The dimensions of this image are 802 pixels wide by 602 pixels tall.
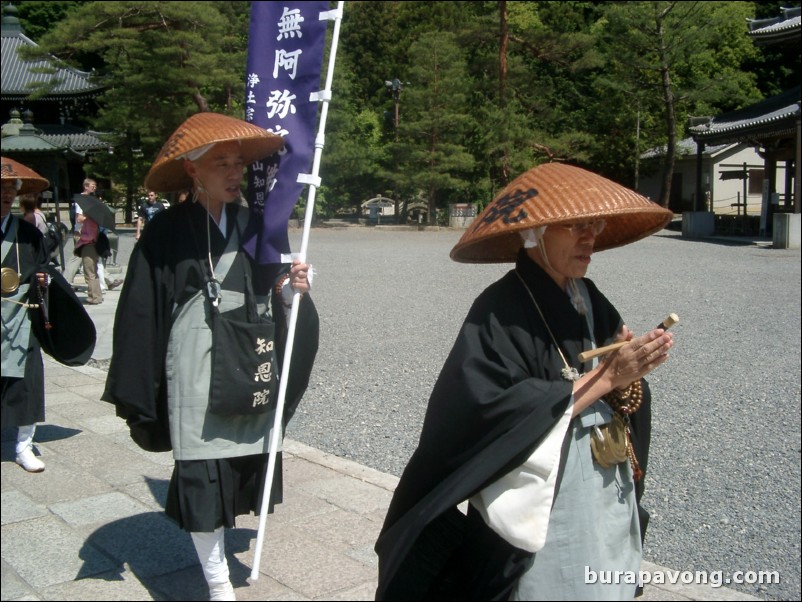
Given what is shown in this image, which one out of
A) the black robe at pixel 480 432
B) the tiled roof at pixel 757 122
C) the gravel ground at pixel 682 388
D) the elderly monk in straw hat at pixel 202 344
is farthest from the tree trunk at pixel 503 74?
the black robe at pixel 480 432

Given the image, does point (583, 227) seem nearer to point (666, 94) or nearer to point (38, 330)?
point (38, 330)

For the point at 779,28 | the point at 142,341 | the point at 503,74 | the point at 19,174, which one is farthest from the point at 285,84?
the point at 503,74

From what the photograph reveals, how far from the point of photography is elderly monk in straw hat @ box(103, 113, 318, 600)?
280 cm

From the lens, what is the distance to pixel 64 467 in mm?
4484

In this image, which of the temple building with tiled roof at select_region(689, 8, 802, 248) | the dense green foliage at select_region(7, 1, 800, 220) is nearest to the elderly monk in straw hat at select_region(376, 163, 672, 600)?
the dense green foliage at select_region(7, 1, 800, 220)

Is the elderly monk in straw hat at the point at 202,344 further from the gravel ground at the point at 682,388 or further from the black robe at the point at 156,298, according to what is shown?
the gravel ground at the point at 682,388

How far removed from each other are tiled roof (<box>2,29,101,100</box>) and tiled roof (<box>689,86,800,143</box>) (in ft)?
53.4

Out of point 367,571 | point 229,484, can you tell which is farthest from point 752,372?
point 229,484

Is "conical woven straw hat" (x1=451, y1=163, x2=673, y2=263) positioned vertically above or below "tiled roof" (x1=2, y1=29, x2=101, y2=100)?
below

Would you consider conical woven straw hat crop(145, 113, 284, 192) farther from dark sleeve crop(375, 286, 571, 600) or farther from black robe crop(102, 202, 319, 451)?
dark sleeve crop(375, 286, 571, 600)

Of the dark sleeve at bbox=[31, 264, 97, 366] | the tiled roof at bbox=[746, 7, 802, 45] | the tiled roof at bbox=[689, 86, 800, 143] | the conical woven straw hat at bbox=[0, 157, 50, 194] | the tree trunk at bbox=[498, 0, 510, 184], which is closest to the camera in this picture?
the conical woven straw hat at bbox=[0, 157, 50, 194]

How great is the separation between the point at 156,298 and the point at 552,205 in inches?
61.3

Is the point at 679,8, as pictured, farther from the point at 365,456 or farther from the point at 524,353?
the point at 524,353

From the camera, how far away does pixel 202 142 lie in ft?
9.14
